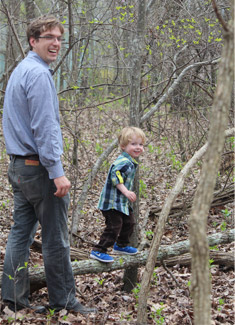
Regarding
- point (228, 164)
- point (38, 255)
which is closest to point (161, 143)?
point (228, 164)

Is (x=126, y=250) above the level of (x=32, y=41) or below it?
below

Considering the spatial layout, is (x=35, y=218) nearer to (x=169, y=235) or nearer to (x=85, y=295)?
(x=85, y=295)

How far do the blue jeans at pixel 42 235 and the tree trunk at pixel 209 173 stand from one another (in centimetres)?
188

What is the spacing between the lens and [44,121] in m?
3.21

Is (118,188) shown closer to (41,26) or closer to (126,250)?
(126,250)

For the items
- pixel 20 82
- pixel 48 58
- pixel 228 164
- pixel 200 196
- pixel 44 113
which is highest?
pixel 48 58

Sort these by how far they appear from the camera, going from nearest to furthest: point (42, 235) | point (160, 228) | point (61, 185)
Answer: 1. point (160, 228)
2. point (61, 185)
3. point (42, 235)

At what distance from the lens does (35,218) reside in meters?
3.69

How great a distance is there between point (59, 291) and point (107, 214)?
86cm

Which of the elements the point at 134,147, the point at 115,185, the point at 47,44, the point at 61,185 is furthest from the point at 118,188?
the point at 47,44

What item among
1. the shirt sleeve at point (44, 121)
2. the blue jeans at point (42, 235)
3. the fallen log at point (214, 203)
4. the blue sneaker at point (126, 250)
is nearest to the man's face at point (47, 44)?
the shirt sleeve at point (44, 121)

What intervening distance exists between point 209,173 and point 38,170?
6.40 feet

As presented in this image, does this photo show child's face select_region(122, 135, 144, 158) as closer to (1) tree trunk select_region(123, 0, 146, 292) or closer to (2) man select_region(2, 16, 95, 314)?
(1) tree trunk select_region(123, 0, 146, 292)

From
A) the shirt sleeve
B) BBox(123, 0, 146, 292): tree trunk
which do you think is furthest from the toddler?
the shirt sleeve
